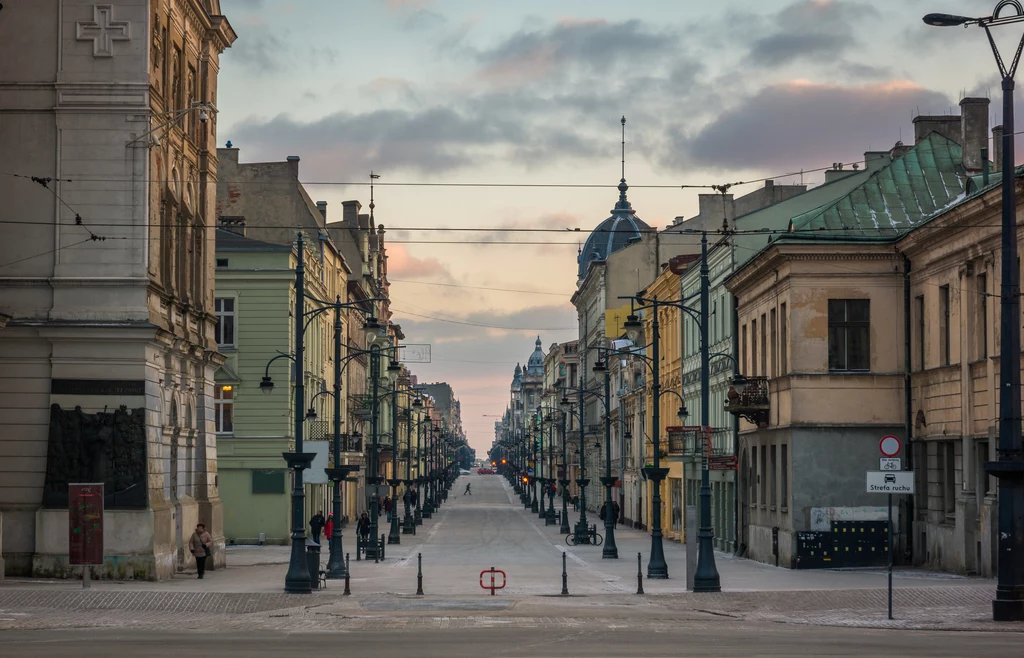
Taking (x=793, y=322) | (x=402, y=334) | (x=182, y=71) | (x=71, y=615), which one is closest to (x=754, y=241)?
(x=793, y=322)

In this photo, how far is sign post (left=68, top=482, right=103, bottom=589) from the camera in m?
34.5

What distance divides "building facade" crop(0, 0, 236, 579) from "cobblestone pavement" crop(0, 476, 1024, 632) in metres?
1.99

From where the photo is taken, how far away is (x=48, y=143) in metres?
37.3

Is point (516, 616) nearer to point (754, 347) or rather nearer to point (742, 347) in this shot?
point (754, 347)

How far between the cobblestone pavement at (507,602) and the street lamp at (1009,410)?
0.83m

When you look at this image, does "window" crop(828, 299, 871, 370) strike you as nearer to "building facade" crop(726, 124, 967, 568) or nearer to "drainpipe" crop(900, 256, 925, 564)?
"building facade" crop(726, 124, 967, 568)

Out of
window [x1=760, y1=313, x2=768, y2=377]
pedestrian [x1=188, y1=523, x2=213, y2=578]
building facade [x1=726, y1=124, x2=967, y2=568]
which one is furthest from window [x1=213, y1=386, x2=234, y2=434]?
building facade [x1=726, y1=124, x2=967, y2=568]

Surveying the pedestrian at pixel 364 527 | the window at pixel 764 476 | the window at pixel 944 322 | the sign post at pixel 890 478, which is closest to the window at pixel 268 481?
Result: the pedestrian at pixel 364 527

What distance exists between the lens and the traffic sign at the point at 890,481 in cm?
2758

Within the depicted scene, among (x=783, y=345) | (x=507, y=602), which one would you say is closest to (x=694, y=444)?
(x=783, y=345)

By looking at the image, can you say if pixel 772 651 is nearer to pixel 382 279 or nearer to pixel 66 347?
pixel 66 347

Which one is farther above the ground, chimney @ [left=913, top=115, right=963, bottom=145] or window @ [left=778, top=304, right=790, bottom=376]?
chimney @ [left=913, top=115, right=963, bottom=145]

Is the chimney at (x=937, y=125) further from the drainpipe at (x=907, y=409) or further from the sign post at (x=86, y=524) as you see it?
the sign post at (x=86, y=524)

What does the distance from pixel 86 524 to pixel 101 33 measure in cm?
1140
